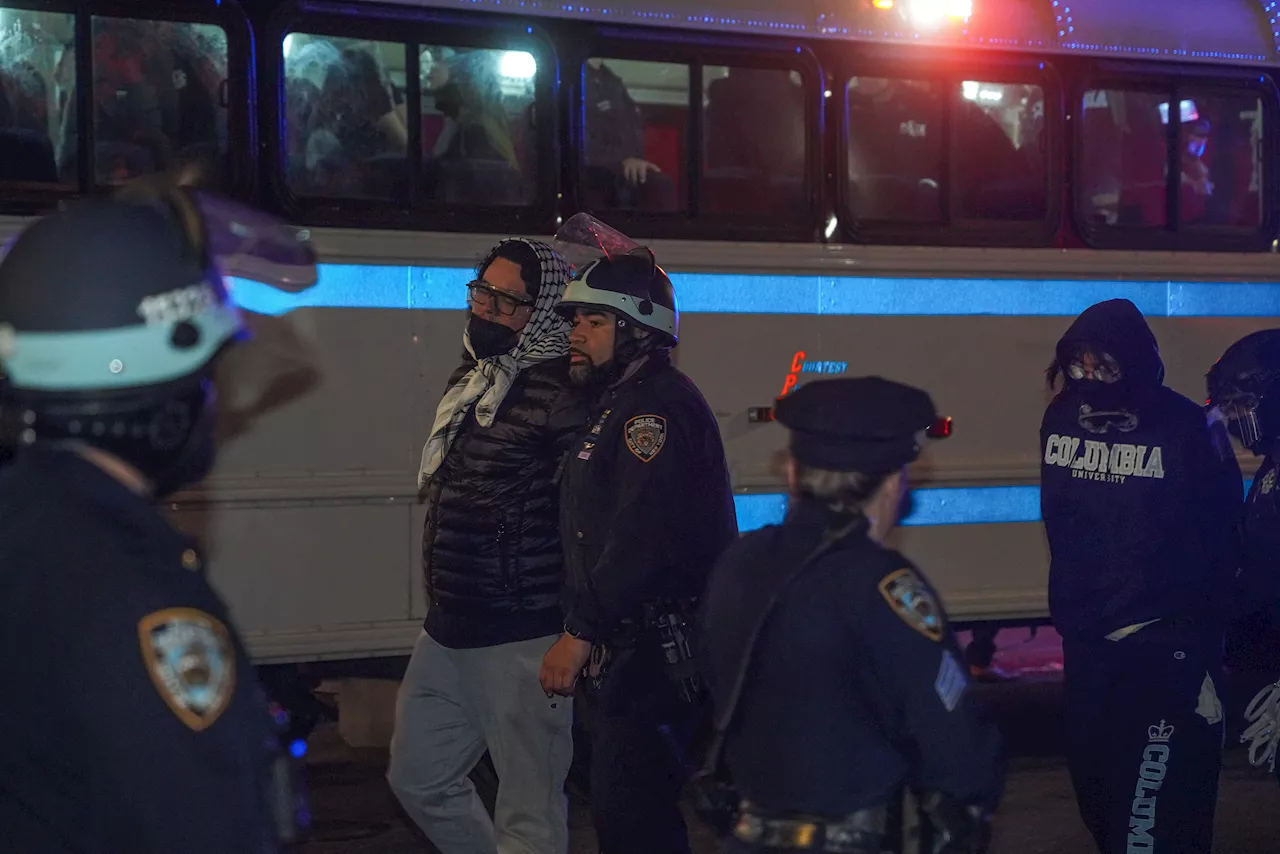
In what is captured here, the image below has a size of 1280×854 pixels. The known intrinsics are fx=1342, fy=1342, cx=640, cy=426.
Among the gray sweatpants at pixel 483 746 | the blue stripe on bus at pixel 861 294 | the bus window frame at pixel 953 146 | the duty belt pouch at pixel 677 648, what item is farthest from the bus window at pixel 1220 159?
the gray sweatpants at pixel 483 746

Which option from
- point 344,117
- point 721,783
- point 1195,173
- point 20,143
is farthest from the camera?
point 1195,173

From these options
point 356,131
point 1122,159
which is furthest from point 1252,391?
point 356,131

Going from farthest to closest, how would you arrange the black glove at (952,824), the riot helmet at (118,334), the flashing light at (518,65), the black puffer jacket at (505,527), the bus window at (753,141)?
the bus window at (753,141), the flashing light at (518,65), the black puffer jacket at (505,527), the black glove at (952,824), the riot helmet at (118,334)

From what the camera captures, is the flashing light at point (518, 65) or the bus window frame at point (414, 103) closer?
the bus window frame at point (414, 103)

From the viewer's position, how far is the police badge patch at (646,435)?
3508 millimetres

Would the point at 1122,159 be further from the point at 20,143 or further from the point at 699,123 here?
the point at 20,143

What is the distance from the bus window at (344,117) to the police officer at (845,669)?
2.97 meters

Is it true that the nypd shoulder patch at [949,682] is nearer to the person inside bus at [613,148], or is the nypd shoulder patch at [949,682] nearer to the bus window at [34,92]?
the person inside bus at [613,148]

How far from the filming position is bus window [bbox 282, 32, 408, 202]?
4.87m

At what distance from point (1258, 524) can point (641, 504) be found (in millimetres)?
2072

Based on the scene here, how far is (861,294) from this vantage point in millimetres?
5652

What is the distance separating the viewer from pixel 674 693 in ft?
11.5

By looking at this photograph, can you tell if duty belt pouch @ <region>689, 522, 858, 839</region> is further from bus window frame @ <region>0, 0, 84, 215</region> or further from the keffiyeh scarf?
bus window frame @ <region>0, 0, 84, 215</region>

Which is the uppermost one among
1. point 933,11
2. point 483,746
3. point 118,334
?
point 933,11
